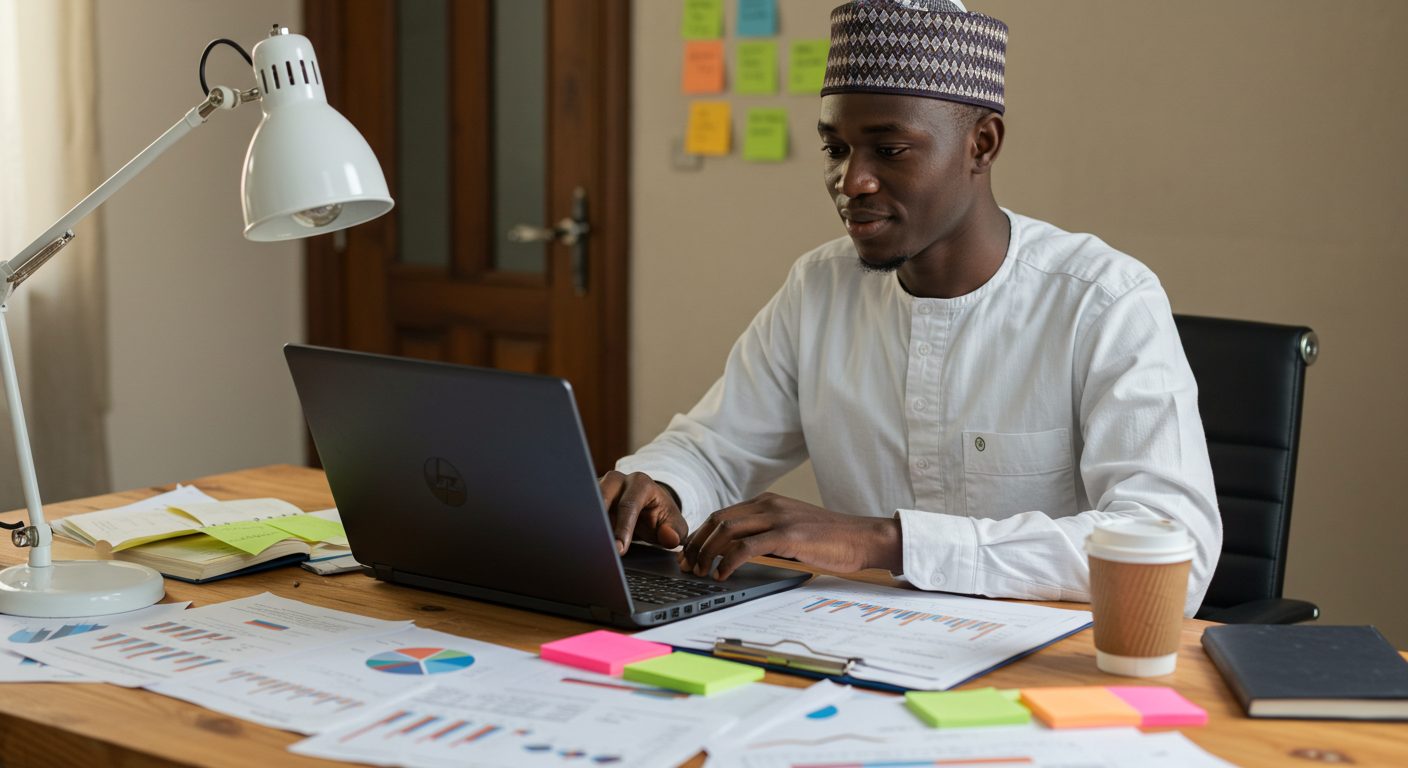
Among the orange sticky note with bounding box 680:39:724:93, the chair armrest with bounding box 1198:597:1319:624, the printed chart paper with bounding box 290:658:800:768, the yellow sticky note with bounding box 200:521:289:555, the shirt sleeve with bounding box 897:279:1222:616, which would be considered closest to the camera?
the printed chart paper with bounding box 290:658:800:768

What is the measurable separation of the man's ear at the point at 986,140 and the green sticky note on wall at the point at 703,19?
1.71m

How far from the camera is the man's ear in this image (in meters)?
1.78

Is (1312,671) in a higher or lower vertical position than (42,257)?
lower

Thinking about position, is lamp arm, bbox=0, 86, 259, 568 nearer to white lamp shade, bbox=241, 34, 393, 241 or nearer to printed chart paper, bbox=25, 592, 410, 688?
white lamp shade, bbox=241, 34, 393, 241

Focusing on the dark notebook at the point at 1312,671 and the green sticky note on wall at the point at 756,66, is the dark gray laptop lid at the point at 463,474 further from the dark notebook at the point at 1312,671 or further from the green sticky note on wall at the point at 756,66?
the green sticky note on wall at the point at 756,66

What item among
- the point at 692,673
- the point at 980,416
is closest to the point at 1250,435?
the point at 980,416

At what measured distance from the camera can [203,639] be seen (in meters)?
1.26

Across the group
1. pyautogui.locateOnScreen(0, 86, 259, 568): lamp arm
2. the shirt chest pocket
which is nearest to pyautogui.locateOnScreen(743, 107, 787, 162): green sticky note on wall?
the shirt chest pocket

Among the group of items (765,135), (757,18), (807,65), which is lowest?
(765,135)

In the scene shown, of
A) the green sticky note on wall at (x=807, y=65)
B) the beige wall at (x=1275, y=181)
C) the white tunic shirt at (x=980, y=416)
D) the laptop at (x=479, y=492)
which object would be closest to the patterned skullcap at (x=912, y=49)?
the white tunic shirt at (x=980, y=416)

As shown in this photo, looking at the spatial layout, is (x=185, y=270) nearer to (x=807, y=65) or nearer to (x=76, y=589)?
(x=807, y=65)

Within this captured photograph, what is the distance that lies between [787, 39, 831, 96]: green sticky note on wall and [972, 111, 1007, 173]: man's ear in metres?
1.47

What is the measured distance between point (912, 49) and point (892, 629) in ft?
2.44

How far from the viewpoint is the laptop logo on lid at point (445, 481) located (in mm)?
1299
